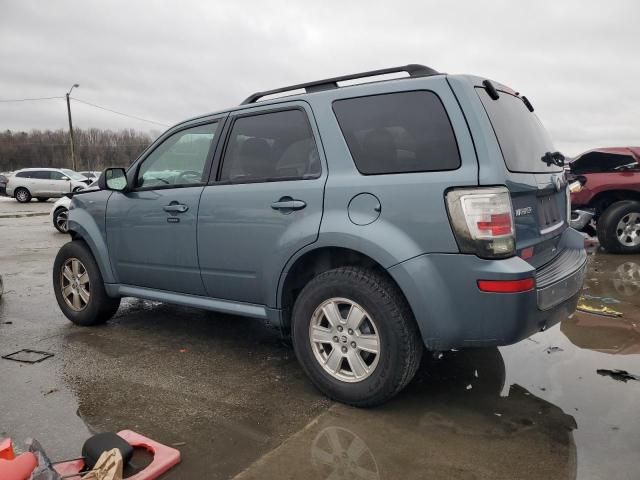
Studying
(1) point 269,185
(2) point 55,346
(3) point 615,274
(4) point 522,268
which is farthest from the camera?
(3) point 615,274

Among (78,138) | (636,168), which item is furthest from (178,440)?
(78,138)

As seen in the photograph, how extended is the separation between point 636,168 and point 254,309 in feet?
23.3

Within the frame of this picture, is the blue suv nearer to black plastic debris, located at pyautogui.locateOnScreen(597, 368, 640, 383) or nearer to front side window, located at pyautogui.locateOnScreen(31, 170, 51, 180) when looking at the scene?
black plastic debris, located at pyautogui.locateOnScreen(597, 368, 640, 383)

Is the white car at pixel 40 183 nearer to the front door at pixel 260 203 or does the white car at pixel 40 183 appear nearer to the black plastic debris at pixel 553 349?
the front door at pixel 260 203

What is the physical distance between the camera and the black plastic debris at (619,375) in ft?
11.4

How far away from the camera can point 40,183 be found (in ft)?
81.2

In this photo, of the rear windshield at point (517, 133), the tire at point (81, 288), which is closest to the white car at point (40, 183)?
the tire at point (81, 288)

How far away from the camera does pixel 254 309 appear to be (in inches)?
140

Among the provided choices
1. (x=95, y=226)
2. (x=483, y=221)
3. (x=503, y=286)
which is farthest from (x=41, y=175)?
(x=503, y=286)

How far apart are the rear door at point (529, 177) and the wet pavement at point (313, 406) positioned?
36.2 inches

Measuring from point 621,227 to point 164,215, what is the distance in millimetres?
7201

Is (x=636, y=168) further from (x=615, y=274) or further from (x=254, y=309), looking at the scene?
(x=254, y=309)

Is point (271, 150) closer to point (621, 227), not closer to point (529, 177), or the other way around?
point (529, 177)

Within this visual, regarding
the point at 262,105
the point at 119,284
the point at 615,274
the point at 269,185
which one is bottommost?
the point at 615,274
